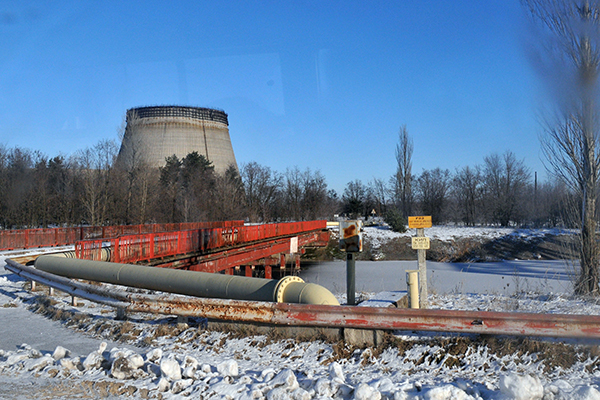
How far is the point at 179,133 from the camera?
55844 mm

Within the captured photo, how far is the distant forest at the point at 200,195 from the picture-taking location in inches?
1576

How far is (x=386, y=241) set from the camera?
39.8 m

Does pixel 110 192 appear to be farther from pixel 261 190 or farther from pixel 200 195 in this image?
pixel 261 190

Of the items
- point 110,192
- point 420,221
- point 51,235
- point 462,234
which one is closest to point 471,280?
point 420,221

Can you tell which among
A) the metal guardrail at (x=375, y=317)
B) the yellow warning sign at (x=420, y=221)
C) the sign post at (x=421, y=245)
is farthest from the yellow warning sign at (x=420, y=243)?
the metal guardrail at (x=375, y=317)

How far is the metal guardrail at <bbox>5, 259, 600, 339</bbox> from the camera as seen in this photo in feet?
14.0

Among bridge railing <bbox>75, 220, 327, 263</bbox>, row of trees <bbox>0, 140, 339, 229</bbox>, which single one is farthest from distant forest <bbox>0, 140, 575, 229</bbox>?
bridge railing <bbox>75, 220, 327, 263</bbox>

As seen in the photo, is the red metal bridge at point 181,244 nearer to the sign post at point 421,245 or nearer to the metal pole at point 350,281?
the metal pole at point 350,281

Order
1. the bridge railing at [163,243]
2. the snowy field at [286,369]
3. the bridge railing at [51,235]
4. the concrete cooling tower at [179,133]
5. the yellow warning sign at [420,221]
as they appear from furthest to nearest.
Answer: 1. the concrete cooling tower at [179,133]
2. the bridge railing at [51,235]
3. the bridge railing at [163,243]
4. the yellow warning sign at [420,221]
5. the snowy field at [286,369]

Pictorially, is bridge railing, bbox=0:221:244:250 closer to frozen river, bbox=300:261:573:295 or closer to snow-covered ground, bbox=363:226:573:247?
frozen river, bbox=300:261:573:295

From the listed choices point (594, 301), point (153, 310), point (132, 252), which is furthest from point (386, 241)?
point (153, 310)

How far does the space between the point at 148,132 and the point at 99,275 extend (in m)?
48.8

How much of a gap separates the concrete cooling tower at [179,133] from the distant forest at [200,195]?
2.44m

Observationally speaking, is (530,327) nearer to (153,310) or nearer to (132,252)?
(153,310)
